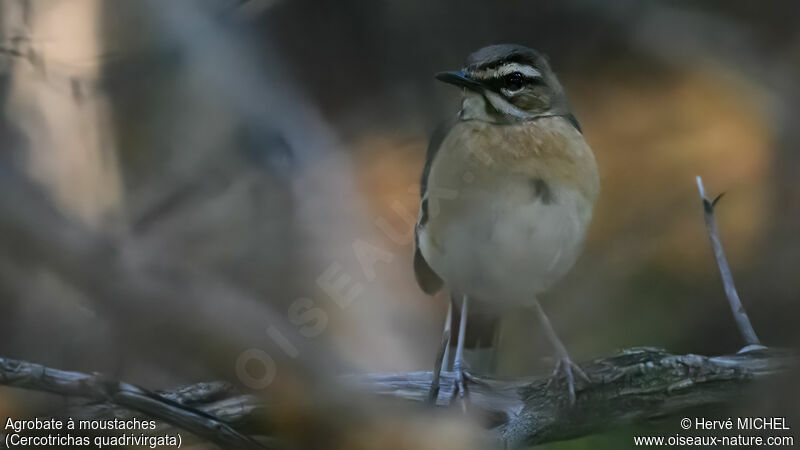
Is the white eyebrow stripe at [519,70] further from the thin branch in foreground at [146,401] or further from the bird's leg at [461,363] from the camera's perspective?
the thin branch in foreground at [146,401]

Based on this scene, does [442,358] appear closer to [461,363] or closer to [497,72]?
[461,363]

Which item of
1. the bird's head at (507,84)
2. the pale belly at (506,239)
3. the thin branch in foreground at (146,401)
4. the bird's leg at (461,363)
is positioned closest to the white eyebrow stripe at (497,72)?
the bird's head at (507,84)

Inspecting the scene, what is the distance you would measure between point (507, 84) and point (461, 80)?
1.9 inches

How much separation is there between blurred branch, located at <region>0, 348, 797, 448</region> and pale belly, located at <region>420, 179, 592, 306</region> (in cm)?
10

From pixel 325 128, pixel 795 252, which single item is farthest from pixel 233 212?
pixel 795 252

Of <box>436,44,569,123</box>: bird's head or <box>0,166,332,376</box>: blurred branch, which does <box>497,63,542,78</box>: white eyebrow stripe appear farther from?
<box>0,166,332,376</box>: blurred branch

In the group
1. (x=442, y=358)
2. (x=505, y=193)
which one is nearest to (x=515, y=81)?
(x=505, y=193)

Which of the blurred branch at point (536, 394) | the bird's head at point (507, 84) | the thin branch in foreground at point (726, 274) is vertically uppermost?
the bird's head at point (507, 84)

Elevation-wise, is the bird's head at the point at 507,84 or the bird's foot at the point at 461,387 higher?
the bird's head at the point at 507,84

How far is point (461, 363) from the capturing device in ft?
3.31

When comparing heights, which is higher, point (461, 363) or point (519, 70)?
point (519, 70)

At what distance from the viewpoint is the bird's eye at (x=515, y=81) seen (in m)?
0.99

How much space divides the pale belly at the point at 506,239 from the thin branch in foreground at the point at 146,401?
284mm

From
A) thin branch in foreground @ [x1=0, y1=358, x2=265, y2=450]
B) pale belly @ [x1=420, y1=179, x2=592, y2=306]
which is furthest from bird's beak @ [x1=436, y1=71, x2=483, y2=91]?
thin branch in foreground @ [x1=0, y1=358, x2=265, y2=450]
